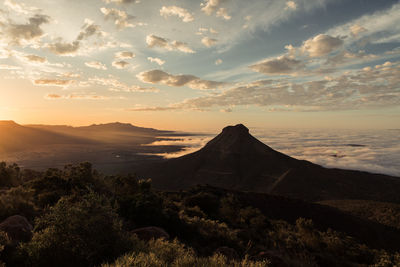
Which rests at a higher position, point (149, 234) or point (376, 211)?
point (149, 234)

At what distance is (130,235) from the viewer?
9.17 m

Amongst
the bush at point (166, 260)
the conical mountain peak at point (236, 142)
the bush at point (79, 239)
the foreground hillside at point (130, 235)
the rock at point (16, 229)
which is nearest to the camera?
the bush at point (166, 260)

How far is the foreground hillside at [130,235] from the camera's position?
7.11 m

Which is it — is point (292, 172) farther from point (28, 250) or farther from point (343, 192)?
point (28, 250)

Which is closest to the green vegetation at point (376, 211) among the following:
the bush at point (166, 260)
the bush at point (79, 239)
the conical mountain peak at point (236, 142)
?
the bush at point (166, 260)

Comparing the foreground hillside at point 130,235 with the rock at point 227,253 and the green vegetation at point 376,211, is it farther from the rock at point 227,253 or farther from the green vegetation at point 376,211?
the green vegetation at point 376,211

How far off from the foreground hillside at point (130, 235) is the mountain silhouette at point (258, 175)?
59.7 meters

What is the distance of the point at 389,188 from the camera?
317 feet

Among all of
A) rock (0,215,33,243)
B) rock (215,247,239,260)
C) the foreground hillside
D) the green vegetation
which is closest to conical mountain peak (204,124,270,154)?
the green vegetation

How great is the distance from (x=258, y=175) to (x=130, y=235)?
106156mm

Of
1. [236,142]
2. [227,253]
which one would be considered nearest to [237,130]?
[236,142]

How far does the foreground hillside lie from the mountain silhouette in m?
59.7

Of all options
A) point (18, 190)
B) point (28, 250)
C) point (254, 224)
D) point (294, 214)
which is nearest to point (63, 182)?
point (18, 190)

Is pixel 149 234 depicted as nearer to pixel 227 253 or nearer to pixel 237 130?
pixel 227 253
